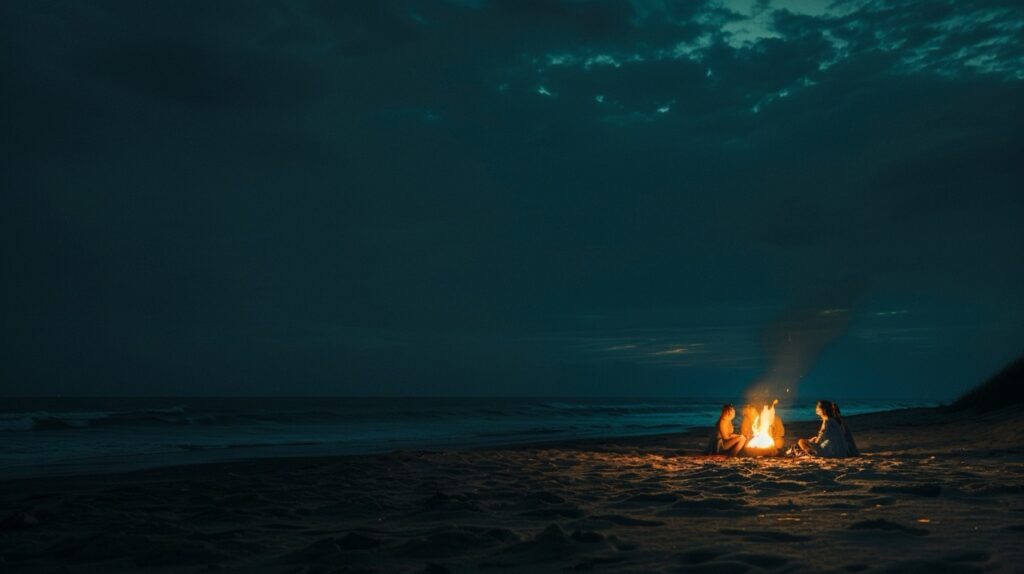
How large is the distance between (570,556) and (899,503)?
3429 mm

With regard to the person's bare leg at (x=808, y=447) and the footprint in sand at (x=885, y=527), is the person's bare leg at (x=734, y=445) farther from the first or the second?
the footprint in sand at (x=885, y=527)

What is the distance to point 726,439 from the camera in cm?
1238

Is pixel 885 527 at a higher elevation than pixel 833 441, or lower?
lower

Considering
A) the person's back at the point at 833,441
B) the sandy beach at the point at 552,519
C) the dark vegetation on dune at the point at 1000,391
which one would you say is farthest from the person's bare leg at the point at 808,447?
the dark vegetation on dune at the point at 1000,391

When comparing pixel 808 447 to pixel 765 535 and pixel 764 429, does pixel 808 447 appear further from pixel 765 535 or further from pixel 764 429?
pixel 765 535

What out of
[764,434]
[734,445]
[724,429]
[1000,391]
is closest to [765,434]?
[764,434]

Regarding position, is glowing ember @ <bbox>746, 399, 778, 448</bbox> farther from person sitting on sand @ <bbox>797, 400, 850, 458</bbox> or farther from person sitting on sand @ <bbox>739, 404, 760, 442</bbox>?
person sitting on sand @ <bbox>797, 400, 850, 458</bbox>

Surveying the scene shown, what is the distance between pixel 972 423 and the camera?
646 inches

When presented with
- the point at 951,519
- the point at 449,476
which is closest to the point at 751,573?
the point at 951,519

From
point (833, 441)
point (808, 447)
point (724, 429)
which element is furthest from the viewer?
point (724, 429)

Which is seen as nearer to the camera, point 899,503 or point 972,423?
point 899,503

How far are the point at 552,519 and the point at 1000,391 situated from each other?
19.4 metres

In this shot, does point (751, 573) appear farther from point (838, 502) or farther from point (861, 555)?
point (838, 502)

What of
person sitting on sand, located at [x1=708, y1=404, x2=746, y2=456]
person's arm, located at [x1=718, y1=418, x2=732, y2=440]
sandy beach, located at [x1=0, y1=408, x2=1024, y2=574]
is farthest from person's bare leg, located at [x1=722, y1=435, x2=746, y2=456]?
sandy beach, located at [x1=0, y1=408, x2=1024, y2=574]
